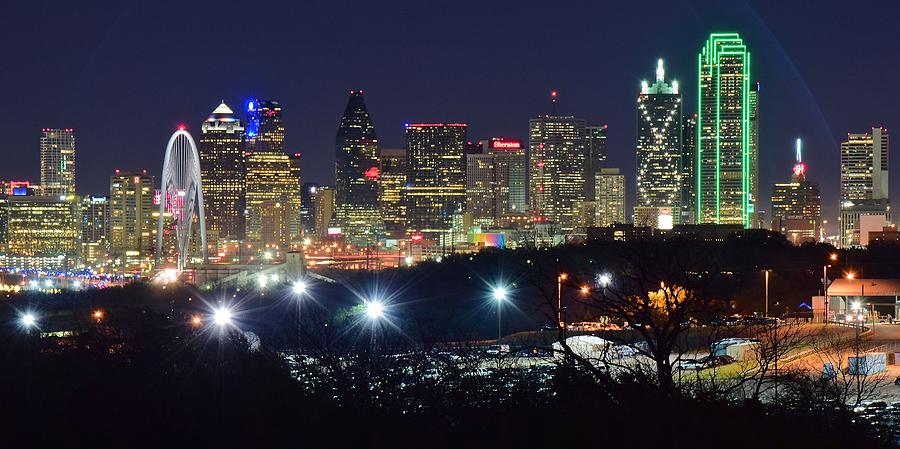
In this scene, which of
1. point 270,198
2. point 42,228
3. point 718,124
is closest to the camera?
point 42,228

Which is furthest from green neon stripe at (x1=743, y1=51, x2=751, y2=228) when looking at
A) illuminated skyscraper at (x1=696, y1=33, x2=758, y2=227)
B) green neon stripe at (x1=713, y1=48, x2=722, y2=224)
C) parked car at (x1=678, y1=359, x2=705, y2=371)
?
parked car at (x1=678, y1=359, x2=705, y2=371)

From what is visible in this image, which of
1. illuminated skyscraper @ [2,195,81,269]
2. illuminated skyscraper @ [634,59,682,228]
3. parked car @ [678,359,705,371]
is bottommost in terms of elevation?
parked car @ [678,359,705,371]

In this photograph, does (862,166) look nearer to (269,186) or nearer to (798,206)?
(798,206)

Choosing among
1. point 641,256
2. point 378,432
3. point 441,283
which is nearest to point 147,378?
point 378,432

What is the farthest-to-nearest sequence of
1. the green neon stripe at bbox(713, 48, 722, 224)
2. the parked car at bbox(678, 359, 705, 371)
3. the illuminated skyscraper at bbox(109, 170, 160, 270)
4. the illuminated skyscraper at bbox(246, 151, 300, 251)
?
the green neon stripe at bbox(713, 48, 722, 224) → the illuminated skyscraper at bbox(246, 151, 300, 251) → the illuminated skyscraper at bbox(109, 170, 160, 270) → the parked car at bbox(678, 359, 705, 371)

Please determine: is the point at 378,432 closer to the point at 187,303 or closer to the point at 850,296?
the point at 850,296

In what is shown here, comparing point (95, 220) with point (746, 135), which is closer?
point (95, 220)

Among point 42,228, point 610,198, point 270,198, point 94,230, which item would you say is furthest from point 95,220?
point 610,198

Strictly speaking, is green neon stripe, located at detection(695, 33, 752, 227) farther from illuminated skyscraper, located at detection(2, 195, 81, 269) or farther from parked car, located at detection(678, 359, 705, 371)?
parked car, located at detection(678, 359, 705, 371)
